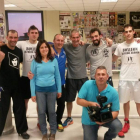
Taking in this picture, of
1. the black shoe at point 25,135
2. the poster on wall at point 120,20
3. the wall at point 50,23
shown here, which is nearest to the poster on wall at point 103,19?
the poster on wall at point 120,20

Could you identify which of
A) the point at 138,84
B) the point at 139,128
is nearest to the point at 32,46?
the point at 138,84

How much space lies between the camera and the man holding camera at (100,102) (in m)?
1.75

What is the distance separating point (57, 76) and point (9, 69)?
0.60 meters

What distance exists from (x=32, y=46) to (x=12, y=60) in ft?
1.22

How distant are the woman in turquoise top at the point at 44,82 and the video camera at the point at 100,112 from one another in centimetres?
64

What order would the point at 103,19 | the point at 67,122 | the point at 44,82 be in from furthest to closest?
1. the point at 103,19
2. the point at 67,122
3. the point at 44,82

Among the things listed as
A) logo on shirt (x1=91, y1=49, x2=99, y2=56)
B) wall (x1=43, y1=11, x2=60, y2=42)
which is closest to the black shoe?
logo on shirt (x1=91, y1=49, x2=99, y2=56)

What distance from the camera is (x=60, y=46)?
96.7 inches

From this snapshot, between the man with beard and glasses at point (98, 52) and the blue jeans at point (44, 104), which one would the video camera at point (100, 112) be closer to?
the blue jeans at point (44, 104)

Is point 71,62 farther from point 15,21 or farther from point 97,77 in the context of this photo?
point 15,21

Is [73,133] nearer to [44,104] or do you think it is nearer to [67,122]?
[67,122]

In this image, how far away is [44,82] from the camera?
216 centimetres

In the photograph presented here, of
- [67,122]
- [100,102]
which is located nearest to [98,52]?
[100,102]

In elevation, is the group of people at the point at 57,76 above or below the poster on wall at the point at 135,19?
below
